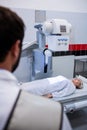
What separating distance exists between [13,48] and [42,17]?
10.9 feet

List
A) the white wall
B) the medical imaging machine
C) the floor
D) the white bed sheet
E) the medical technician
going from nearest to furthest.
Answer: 1. the medical technician
2. the white bed sheet
3. the floor
4. the medical imaging machine
5. the white wall

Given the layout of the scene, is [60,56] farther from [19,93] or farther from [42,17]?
[19,93]

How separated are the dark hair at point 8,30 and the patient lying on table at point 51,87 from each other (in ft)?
5.34

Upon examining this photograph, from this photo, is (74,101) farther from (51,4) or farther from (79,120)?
(51,4)

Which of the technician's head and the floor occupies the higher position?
the technician's head

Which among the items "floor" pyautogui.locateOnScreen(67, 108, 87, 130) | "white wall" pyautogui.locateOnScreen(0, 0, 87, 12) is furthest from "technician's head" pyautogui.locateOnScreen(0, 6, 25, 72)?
"white wall" pyautogui.locateOnScreen(0, 0, 87, 12)

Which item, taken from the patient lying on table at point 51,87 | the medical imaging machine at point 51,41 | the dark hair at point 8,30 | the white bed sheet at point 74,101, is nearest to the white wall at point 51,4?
the medical imaging machine at point 51,41

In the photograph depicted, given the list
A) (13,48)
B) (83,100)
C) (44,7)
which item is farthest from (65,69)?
(13,48)

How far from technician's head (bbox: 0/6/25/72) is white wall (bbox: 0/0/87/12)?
3.10 m

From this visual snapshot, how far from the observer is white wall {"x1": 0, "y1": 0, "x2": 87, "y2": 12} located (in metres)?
3.60

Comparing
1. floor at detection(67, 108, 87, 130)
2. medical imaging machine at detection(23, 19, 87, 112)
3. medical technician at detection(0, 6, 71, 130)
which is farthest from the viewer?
medical imaging machine at detection(23, 19, 87, 112)

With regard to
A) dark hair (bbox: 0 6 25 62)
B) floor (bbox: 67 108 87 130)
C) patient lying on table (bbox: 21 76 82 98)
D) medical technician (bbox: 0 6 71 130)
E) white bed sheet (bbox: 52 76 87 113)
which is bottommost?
floor (bbox: 67 108 87 130)

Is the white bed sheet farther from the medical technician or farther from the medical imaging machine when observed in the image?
the medical technician

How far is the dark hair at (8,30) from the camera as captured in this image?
2.01 feet
